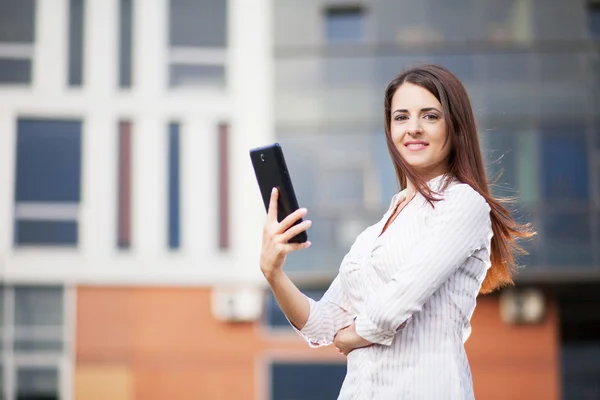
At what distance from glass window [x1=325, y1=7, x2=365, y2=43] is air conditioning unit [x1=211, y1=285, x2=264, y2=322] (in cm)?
412

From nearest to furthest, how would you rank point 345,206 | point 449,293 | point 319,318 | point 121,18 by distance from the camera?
point 449,293 → point 319,318 → point 345,206 → point 121,18

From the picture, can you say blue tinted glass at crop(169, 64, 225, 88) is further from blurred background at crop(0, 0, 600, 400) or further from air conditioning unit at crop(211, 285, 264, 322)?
air conditioning unit at crop(211, 285, 264, 322)

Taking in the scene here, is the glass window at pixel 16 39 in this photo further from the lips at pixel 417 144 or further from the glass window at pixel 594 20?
the lips at pixel 417 144

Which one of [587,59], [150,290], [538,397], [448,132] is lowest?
[538,397]

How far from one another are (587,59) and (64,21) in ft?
26.9

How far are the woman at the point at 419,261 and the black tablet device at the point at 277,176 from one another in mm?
23

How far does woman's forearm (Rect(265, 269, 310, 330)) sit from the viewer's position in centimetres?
211

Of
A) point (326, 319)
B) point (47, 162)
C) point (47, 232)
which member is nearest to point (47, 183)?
point (47, 162)

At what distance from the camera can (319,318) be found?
2260mm

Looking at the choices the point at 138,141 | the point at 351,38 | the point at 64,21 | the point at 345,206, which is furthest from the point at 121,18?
the point at 345,206

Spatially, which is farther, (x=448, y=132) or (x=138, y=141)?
(x=138, y=141)

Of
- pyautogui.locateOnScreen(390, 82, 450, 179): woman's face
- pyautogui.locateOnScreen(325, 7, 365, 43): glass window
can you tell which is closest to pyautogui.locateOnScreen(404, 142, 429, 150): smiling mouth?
pyautogui.locateOnScreen(390, 82, 450, 179): woman's face

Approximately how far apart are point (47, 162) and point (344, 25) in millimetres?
5132

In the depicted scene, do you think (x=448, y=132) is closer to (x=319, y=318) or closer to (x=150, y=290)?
(x=319, y=318)
